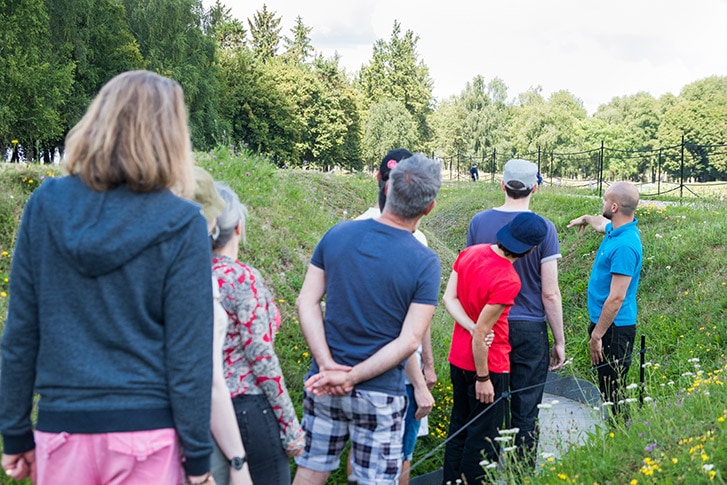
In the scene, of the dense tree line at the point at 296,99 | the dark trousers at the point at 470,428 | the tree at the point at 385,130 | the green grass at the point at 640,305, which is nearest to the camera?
the green grass at the point at 640,305

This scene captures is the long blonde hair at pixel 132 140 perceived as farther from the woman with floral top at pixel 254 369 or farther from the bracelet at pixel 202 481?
the bracelet at pixel 202 481

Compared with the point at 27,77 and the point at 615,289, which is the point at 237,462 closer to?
the point at 615,289

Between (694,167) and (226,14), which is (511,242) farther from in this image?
(226,14)

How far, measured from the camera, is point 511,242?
3.69 meters

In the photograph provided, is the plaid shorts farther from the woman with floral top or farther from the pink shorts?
the pink shorts

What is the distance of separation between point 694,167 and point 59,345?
6276 cm

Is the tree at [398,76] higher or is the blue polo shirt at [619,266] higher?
the tree at [398,76]

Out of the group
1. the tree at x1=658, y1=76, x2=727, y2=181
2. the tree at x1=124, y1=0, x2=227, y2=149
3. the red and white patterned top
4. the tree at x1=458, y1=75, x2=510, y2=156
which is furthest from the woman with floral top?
the tree at x1=658, y1=76, x2=727, y2=181

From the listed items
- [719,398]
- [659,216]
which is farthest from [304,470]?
[659,216]

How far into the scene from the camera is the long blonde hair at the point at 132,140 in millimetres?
1850

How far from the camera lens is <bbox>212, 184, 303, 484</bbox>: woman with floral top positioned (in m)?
2.39

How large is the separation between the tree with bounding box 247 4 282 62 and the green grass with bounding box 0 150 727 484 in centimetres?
5663

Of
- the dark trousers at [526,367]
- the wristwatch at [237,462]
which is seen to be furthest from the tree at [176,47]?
the wristwatch at [237,462]

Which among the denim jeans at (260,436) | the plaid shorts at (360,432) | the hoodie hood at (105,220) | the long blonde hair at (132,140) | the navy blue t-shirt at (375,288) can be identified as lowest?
the plaid shorts at (360,432)
